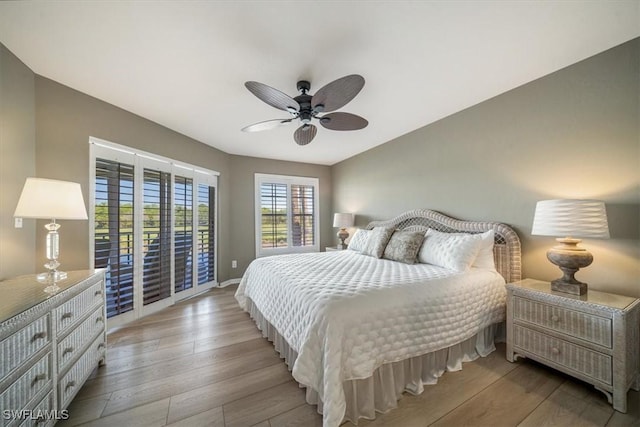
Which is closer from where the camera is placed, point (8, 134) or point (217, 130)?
point (8, 134)

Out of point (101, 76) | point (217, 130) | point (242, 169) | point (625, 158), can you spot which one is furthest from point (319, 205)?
point (625, 158)

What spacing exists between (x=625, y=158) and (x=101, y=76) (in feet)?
14.4

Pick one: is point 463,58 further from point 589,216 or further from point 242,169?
point 242,169

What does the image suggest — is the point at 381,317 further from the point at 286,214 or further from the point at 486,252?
the point at 286,214

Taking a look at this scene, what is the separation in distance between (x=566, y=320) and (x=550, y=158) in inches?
57.0

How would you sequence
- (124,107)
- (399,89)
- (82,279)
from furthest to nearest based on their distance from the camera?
(124,107) < (399,89) < (82,279)

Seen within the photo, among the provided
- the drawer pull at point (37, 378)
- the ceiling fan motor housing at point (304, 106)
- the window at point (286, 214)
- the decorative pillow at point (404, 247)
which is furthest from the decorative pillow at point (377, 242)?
the drawer pull at point (37, 378)

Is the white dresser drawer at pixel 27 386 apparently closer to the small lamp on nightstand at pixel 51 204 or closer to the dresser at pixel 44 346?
the dresser at pixel 44 346

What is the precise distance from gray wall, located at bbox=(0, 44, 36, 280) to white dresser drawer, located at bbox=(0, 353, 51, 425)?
3.18ft

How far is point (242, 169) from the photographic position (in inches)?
184

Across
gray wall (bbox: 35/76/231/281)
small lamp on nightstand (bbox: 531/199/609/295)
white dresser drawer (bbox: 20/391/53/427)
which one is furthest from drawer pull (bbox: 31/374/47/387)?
small lamp on nightstand (bbox: 531/199/609/295)

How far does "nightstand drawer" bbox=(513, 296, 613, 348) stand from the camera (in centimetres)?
162

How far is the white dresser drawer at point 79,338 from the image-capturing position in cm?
148

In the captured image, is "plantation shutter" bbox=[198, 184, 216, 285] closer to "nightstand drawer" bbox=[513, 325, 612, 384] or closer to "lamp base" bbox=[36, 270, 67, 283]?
"lamp base" bbox=[36, 270, 67, 283]
